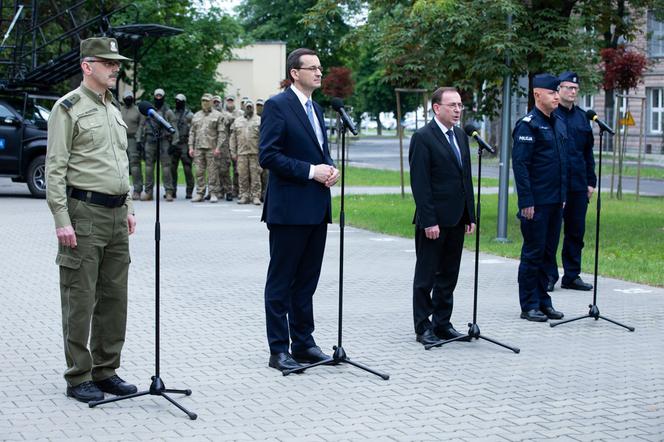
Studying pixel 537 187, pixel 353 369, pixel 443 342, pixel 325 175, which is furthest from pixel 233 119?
pixel 325 175

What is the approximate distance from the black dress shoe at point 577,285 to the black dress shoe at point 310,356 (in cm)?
455

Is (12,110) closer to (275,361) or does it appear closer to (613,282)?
(613,282)

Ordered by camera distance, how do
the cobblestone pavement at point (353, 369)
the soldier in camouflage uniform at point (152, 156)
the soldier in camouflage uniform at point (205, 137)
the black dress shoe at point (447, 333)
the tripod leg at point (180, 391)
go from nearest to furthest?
1. the cobblestone pavement at point (353, 369)
2. the tripod leg at point (180, 391)
3. the black dress shoe at point (447, 333)
4. the soldier in camouflage uniform at point (152, 156)
5. the soldier in camouflage uniform at point (205, 137)

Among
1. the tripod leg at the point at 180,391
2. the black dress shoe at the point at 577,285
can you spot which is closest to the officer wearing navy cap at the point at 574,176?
the black dress shoe at the point at 577,285

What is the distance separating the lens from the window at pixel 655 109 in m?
52.3

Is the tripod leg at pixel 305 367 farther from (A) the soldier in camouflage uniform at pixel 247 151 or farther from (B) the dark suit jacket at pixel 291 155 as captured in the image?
(A) the soldier in camouflage uniform at pixel 247 151

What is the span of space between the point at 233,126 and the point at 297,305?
1473 cm

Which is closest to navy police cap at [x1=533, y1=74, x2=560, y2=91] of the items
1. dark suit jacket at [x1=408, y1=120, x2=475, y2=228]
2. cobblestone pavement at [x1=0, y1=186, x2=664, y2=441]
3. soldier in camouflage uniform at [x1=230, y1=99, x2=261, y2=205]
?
dark suit jacket at [x1=408, y1=120, x2=475, y2=228]

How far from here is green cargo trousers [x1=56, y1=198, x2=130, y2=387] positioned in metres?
6.73

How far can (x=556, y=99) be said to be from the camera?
9.85m

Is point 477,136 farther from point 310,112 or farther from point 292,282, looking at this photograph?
point 292,282

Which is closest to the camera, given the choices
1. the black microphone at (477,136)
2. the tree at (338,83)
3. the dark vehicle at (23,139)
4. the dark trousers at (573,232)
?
the black microphone at (477,136)

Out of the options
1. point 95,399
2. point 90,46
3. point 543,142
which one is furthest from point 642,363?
point 90,46

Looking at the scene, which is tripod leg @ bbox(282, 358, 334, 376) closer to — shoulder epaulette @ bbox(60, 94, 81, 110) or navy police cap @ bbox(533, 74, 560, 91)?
shoulder epaulette @ bbox(60, 94, 81, 110)
